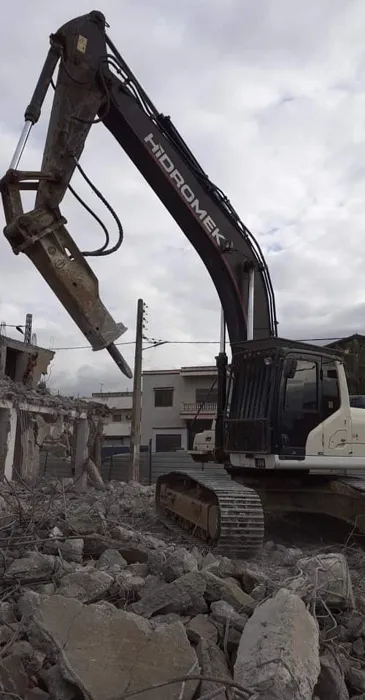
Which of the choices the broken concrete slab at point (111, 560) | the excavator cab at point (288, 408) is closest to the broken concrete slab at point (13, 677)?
the broken concrete slab at point (111, 560)

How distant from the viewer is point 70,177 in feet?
23.0

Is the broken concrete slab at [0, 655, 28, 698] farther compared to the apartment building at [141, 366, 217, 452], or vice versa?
the apartment building at [141, 366, 217, 452]

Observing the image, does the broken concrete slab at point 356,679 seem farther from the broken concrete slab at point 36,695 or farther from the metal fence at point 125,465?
the metal fence at point 125,465

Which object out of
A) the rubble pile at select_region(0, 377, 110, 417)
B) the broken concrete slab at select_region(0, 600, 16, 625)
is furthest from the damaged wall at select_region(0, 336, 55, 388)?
the broken concrete slab at select_region(0, 600, 16, 625)

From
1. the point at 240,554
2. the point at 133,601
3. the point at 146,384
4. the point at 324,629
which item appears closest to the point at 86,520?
the point at 240,554

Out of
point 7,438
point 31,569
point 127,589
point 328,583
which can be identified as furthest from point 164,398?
point 127,589

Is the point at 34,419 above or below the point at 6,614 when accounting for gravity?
above

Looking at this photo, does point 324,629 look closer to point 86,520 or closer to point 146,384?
point 86,520

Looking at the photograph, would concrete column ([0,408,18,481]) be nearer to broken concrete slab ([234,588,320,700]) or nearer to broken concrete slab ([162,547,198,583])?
broken concrete slab ([162,547,198,583])

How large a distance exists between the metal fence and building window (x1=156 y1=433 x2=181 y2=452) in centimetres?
1971

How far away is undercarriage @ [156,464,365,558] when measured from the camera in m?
6.50

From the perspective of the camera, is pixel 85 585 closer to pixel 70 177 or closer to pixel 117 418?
pixel 70 177

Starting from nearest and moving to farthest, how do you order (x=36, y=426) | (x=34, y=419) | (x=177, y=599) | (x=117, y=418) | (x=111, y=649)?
(x=111, y=649) → (x=177, y=599) → (x=34, y=419) → (x=36, y=426) → (x=117, y=418)

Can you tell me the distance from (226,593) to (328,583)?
2.48 feet
